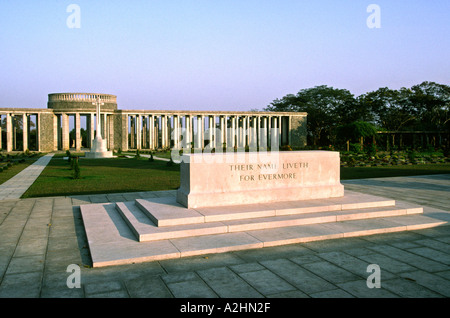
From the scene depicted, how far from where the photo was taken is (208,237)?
689 centimetres

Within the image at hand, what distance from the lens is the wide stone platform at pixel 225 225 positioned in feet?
20.6

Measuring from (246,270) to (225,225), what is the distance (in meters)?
1.93

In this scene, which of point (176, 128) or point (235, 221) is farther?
point (176, 128)

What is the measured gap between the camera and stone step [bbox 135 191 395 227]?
7.42 meters

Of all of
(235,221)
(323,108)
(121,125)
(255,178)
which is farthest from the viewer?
(323,108)

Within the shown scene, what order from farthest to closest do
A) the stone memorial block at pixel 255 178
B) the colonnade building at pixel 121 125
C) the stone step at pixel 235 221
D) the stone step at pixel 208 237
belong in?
the colonnade building at pixel 121 125
the stone memorial block at pixel 255 178
the stone step at pixel 235 221
the stone step at pixel 208 237

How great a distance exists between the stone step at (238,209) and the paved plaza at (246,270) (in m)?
1.42

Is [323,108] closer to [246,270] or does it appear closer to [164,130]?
[164,130]

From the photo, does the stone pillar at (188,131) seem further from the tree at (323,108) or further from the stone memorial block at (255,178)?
the stone memorial block at (255,178)

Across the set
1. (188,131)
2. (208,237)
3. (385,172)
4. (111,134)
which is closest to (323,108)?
(188,131)

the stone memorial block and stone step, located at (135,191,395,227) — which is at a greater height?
the stone memorial block

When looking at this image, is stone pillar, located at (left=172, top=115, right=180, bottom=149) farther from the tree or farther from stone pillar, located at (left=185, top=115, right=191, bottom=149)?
the tree

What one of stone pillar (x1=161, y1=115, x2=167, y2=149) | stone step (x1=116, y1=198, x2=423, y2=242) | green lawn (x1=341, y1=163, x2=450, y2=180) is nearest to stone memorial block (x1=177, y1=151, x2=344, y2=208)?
stone step (x1=116, y1=198, x2=423, y2=242)

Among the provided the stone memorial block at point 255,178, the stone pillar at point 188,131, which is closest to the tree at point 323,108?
the stone pillar at point 188,131
